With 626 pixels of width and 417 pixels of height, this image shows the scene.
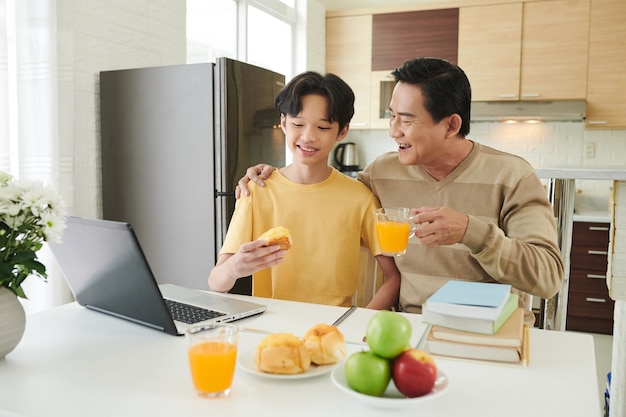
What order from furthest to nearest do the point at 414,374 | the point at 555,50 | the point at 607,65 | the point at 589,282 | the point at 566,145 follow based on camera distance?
the point at 566,145 < the point at 555,50 < the point at 607,65 < the point at 589,282 < the point at 414,374

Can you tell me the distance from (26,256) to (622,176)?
6.07ft

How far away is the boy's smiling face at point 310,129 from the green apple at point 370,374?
3.33ft

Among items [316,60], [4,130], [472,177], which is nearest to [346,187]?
[472,177]

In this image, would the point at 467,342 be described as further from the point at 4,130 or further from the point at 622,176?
the point at 4,130

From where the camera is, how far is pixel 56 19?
7.78 ft

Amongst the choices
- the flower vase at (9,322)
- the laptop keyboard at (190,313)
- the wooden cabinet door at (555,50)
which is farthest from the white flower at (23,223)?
the wooden cabinet door at (555,50)

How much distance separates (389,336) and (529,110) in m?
4.25

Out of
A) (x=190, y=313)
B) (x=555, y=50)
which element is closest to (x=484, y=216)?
(x=190, y=313)

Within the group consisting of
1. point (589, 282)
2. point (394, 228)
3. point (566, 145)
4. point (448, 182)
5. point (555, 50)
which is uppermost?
point (555, 50)

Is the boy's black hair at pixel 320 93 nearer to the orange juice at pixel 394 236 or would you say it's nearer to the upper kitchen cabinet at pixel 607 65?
the orange juice at pixel 394 236

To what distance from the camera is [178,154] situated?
2.61 m

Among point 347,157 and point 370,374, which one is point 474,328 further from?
point 347,157

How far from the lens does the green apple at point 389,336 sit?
865mm

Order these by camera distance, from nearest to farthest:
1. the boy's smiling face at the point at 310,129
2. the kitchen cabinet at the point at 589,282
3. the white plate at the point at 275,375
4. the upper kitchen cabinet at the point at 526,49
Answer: the white plate at the point at 275,375 → the boy's smiling face at the point at 310,129 → the kitchen cabinet at the point at 589,282 → the upper kitchen cabinet at the point at 526,49
